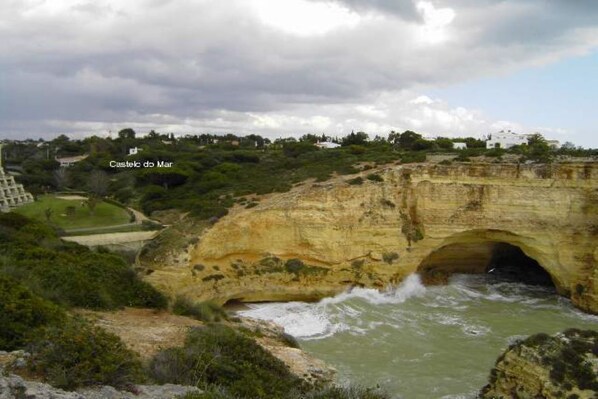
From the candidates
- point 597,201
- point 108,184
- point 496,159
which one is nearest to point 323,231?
point 496,159

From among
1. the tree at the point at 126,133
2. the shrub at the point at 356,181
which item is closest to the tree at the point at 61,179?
the shrub at the point at 356,181

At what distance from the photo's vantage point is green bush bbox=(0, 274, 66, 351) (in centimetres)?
815

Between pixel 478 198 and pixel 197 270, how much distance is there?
13390 mm

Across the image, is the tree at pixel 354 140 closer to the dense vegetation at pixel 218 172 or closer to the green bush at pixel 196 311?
the dense vegetation at pixel 218 172

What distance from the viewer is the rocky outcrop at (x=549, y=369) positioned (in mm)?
9414

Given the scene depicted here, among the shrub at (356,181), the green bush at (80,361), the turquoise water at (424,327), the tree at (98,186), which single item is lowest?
the turquoise water at (424,327)

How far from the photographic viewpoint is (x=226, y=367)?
347 inches

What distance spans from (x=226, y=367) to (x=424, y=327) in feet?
39.5

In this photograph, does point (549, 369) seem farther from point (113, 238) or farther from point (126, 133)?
point (126, 133)

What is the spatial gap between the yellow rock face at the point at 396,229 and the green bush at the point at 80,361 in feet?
45.0

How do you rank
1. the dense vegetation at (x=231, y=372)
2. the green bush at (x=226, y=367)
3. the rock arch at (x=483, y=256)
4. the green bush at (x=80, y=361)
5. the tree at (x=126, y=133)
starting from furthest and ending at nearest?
1. the tree at (x=126, y=133)
2. the rock arch at (x=483, y=256)
3. the green bush at (x=226, y=367)
4. the dense vegetation at (x=231, y=372)
5. the green bush at (x=80, y=361)

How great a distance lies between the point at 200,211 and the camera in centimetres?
2352

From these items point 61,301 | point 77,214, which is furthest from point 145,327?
point 77,214

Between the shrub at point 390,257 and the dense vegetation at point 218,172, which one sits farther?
the dense vegetation at point 218,172
